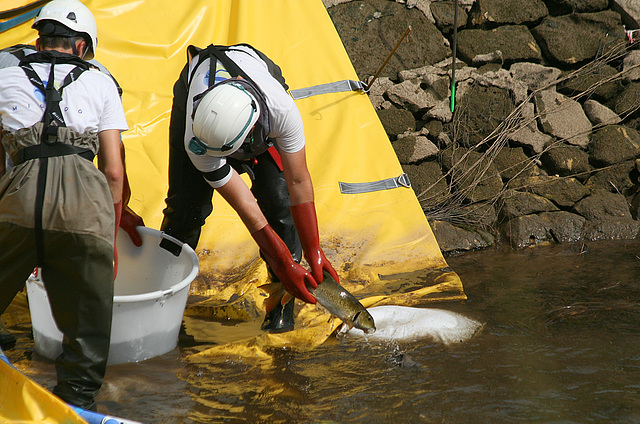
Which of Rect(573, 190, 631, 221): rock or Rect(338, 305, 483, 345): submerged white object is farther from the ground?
Rect(573, 190, 631, 221): rock

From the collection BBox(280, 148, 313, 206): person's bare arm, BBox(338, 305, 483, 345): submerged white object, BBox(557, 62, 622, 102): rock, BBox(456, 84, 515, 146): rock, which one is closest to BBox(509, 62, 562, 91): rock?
BBox(557, 62, 622, 102): rock

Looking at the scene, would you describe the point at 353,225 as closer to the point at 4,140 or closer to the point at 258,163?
the point at 258,163

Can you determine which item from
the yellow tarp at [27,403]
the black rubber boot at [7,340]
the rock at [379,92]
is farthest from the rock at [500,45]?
the yellow tarp at [27,403]

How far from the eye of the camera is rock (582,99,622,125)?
552 cm

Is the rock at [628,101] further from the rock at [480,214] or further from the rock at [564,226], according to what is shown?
the rock at [480,214]

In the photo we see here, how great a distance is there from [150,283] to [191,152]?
106 cm

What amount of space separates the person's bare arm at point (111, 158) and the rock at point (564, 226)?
12.4 ft

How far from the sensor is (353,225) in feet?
13.6

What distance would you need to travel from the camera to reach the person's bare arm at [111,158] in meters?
2.33

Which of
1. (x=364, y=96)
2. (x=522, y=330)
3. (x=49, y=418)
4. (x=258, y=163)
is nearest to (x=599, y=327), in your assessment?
(x=522, y=330)

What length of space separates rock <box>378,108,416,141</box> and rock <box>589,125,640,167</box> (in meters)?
1.79

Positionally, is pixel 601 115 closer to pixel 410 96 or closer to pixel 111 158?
pixel 410 96

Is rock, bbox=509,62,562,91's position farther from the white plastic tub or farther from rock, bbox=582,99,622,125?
the white plastic tub

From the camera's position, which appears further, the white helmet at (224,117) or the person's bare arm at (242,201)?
the person's bare arm at (242,201)
